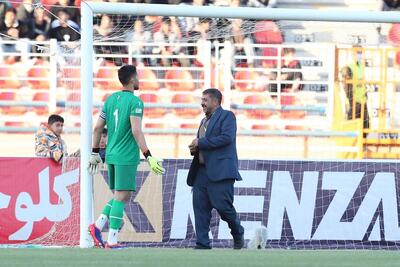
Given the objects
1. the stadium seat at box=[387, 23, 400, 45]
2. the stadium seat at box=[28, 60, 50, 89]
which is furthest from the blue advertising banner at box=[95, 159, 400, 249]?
the stadium seat at box=[28, 60, 50, 89]

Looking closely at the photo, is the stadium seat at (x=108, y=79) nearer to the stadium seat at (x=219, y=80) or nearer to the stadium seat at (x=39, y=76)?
the stadium seat at (x=39, y=76)

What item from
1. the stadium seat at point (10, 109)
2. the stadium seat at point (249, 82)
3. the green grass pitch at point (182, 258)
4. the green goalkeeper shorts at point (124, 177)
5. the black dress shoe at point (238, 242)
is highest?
the stadium seat at point (249, 82)

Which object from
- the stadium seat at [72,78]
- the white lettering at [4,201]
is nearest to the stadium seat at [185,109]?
the stadium seat at [72,78]

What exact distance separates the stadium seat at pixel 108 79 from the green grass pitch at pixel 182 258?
9124 mm

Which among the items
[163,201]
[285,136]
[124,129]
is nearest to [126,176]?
[124,129]

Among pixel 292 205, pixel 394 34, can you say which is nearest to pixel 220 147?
pixel 292 205

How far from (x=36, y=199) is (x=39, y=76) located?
7861 mm

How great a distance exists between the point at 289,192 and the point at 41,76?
29.0ft

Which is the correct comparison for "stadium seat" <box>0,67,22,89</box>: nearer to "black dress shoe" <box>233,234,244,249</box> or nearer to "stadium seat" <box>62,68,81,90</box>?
"stadium seat" <box>62,68,81,90</box>

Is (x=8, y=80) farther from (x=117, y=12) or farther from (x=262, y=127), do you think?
(x=117, y=12)

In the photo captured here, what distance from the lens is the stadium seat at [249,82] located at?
20688 mm

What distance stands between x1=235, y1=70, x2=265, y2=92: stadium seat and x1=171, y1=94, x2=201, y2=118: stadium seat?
82 cm

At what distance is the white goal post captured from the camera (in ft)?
44.1

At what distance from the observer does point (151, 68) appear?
20.4 metres
